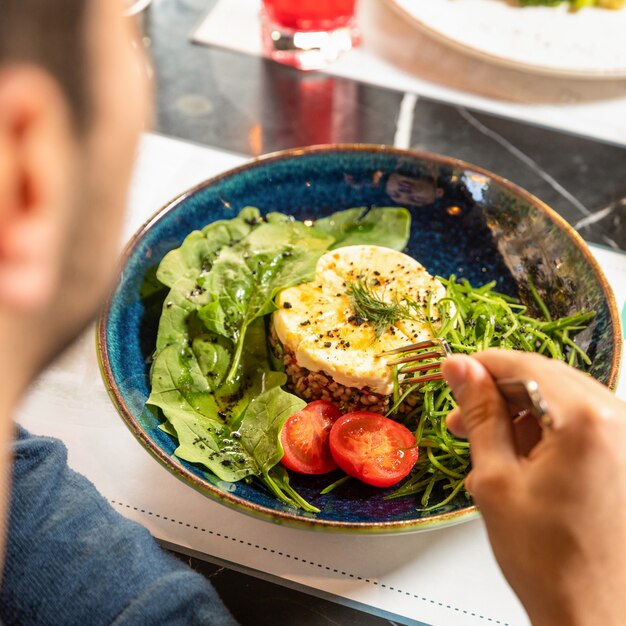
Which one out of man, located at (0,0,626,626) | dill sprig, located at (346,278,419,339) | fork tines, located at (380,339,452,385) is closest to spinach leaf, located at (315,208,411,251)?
dill sprig, located at (346,278,419,339)

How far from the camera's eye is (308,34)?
250cm

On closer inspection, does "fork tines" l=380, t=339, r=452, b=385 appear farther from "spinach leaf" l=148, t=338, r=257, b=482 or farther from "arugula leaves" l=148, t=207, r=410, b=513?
"spinach leaf" l=148, t=338, r=257, b=482

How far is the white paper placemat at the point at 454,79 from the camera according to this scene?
237 centimetres

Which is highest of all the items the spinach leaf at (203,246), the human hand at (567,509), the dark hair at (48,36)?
the dark hair at (48,36)

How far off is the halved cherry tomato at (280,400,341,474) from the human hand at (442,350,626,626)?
54cm

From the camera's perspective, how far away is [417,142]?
229 centimetres

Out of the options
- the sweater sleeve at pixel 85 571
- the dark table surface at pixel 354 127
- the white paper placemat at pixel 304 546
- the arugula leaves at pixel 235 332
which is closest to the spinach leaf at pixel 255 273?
the arugula leaves at pixel 235 332

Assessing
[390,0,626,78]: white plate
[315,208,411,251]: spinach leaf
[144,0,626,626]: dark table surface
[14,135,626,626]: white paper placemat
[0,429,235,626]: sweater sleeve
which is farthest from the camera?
[390,0,626,78]: white plate

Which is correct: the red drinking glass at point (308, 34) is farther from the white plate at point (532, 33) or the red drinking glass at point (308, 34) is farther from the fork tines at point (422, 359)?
the fork tines at point (422, 359)

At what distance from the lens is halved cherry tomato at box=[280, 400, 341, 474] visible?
138 cm

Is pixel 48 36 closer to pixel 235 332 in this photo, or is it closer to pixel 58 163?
pixel 58 163

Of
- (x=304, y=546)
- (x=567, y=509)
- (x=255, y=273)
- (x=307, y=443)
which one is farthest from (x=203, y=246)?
(x=567, y=509)

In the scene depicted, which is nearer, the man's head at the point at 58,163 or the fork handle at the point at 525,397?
the man's head at the point at 58,163

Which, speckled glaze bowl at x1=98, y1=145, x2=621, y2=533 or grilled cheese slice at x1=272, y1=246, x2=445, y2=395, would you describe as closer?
speckled glaze bowl at x1=98, y1=145, x2=621, y2=533
